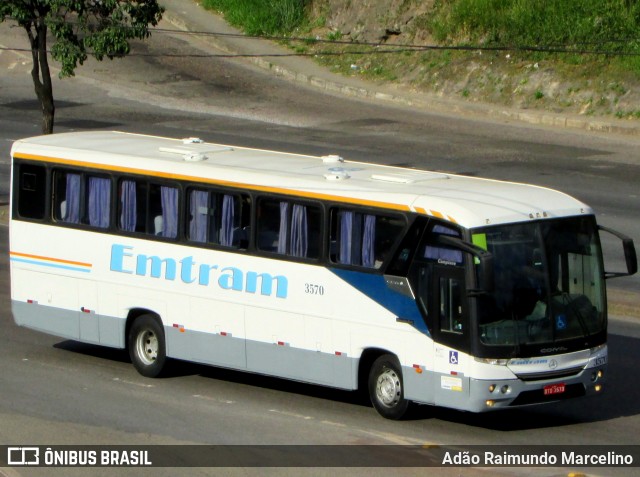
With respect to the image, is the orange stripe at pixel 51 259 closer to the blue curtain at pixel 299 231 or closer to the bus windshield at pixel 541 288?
the blue curtain at pixel 299 231

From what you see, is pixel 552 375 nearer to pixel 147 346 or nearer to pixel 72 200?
pixel 147 346

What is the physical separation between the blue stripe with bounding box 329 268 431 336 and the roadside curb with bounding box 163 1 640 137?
2144 cm

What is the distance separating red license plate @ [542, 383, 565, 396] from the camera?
40.4 feet

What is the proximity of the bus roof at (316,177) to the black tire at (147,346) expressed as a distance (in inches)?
72.0

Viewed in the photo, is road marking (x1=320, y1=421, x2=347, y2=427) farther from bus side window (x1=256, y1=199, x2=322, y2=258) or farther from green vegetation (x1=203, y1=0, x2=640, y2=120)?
green vegetation (x1=203, y1=0, x2=640, y2=120)

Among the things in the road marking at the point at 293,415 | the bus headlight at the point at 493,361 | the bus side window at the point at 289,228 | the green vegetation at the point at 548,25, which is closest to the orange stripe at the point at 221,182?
the bus side window at the point at 289,228

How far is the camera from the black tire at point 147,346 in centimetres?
1500

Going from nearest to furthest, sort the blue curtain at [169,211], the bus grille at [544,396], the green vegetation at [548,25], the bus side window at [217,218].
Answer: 1. the bus grille at [544,396]
2. the bus side window at [217,218]
3. the blue curtain at [169,211]
4. the green vegetation at [548,25]

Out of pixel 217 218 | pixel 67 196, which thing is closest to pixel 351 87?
pixel 67 196

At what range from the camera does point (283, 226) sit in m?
13.8

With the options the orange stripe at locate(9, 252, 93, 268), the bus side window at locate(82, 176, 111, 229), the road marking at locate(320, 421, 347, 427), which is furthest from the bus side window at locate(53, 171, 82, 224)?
the road marking at locate(320, 421, 347, 427)

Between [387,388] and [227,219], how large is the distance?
2.79 metres

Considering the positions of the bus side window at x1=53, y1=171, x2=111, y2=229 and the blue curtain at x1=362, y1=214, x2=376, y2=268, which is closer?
the blue curtain at x1=362, y1=214, x2=376, y2=268

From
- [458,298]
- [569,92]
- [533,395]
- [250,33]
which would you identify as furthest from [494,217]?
[250,33]
